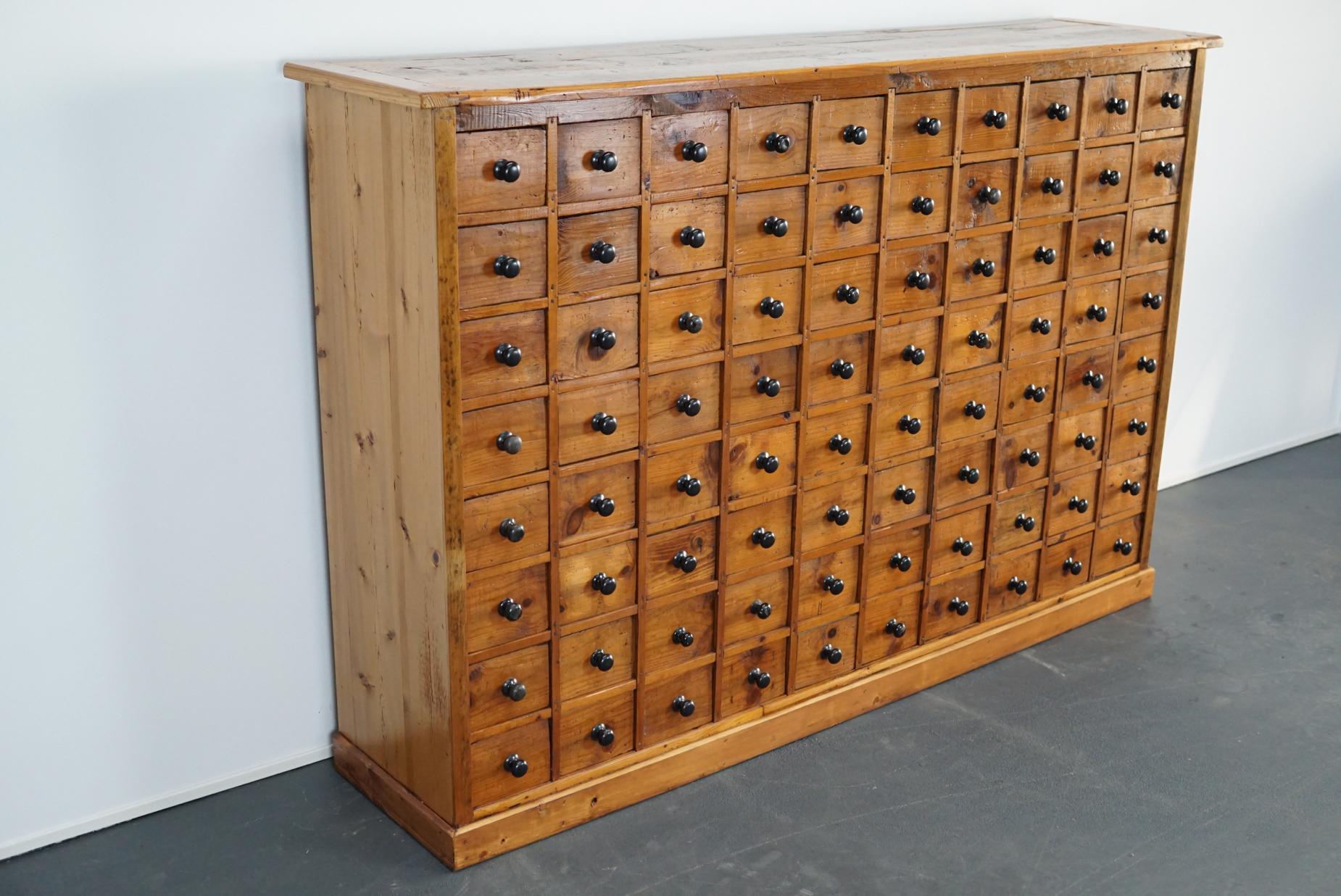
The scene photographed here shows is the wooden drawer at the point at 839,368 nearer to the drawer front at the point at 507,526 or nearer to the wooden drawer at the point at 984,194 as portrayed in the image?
the wooden drawer at the point at 984,194

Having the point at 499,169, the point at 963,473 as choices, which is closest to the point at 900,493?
the point at 963,473

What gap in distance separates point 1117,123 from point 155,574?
236 cm

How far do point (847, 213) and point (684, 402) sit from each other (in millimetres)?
525

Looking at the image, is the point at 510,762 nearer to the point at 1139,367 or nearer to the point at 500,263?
the point at 500,263

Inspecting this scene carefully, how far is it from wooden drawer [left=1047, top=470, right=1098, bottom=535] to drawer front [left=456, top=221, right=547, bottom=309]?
169cm

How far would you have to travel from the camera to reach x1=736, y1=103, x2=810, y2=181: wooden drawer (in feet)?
8.98

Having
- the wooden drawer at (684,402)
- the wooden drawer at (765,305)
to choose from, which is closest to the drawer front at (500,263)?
the wooden drawer at (684,402)

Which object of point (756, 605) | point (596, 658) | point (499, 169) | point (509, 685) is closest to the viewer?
point (499, 169)

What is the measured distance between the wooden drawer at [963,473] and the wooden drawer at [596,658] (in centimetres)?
89

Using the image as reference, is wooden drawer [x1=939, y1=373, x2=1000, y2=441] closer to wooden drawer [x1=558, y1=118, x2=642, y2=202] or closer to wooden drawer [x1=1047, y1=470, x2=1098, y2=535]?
wooden drawer [x1=1047, y1=470, x2=1098, y2=535]

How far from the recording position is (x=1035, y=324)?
11.2 feet

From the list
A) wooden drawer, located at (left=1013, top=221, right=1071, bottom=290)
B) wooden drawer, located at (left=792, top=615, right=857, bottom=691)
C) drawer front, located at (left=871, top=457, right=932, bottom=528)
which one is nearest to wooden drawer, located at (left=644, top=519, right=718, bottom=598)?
wooden drawer, located at (left=792, top=615, right=857, bottom=691)

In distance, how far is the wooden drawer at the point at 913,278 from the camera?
3.10 meters

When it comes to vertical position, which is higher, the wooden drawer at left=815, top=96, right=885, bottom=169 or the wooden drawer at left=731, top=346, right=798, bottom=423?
the wooden drawer at left=815, top=96, right=885, bottom=169
